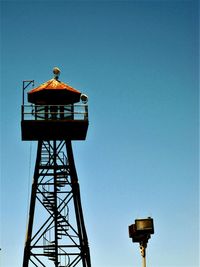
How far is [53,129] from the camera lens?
26.2m

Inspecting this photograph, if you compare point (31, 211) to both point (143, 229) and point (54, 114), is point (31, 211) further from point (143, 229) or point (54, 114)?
point (143, 229)

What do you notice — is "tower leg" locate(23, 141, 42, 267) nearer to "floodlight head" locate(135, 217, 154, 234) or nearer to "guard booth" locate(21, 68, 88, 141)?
"guard booth" locate(21, 68, 88, 141)

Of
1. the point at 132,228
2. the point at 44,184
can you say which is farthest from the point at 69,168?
the point at 132,228

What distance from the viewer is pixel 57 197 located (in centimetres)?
2759

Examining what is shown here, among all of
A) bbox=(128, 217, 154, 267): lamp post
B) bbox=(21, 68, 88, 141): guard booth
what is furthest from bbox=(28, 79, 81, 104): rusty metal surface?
bbox=(128, 217, 154, 267): lamp post

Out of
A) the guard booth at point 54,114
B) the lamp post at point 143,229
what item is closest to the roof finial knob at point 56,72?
the guard booth at point 54,114

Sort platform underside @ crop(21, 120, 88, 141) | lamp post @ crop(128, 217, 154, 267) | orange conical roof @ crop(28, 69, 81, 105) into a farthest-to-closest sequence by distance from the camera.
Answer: orange conical roof @ crop(28, 69, 81, 105), platform underside @ crop(21, 120, 88, 141), lamp post @ crop(128, 217, 154, 267)

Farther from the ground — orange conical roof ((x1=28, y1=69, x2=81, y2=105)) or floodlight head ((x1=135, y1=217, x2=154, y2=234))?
orange conical roof ((x1=28, y1=69, x2=81, y2=105))

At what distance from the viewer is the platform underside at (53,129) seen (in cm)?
2586

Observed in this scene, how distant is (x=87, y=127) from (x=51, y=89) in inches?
112

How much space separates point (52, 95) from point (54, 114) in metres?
1.19

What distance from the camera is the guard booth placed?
85.3 ft

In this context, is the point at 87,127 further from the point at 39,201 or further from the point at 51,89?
the point at 39,201

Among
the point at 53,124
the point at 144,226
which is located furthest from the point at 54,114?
the point at 144,226
